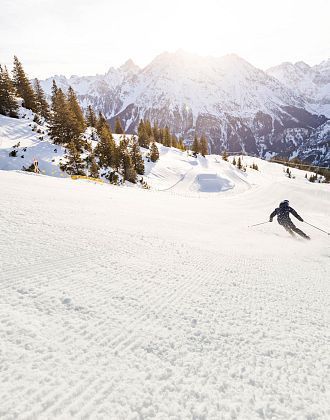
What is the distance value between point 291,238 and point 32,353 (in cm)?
→ 1298

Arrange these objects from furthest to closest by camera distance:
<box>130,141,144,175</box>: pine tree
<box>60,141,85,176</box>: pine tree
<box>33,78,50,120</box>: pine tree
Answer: <box>33,78,50,120</box>: pine tree → <box>130,141,144,175</box>: pine tree → <box>60,141,85,176</box>: pine tree

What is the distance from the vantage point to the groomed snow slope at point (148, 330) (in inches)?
101

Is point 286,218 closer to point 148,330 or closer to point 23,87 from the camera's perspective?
point 148,330

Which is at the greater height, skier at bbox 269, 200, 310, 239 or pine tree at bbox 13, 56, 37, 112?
pine tree at bbox 13, 56, 37, 112

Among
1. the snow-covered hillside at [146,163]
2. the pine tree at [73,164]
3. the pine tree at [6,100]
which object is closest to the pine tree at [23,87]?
the snow-covered hillside at [146,163]

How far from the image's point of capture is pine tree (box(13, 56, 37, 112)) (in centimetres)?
5897

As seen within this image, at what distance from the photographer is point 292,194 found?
121 ft

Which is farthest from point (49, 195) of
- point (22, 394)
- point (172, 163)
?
point (172, 163)

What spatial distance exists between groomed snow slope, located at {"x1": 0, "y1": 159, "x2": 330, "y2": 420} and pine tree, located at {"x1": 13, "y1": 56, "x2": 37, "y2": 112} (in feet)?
196

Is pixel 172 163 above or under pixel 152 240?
above

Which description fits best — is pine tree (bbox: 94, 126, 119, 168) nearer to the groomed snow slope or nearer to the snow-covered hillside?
the snow-covered hillside

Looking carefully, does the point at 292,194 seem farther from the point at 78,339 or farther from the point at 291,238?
the point at 78,339

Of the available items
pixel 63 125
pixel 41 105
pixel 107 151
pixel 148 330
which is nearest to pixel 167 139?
pixel 41 105

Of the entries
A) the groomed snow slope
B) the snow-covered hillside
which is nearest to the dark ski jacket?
the groomed snow slope
